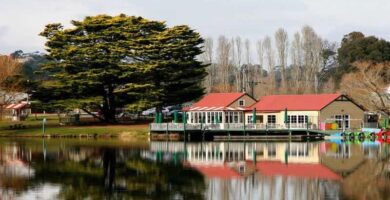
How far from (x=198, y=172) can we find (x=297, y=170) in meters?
5.43

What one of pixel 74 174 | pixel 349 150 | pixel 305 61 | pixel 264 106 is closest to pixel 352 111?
pixel 264 106

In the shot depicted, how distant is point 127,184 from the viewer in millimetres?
31734

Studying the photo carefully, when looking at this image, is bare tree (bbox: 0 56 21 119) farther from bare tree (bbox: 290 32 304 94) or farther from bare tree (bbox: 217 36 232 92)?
bare tree (bbox: 290 32 304 94)

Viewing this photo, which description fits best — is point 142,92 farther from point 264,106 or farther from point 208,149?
point 208,149

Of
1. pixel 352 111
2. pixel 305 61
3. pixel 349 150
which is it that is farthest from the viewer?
pixel 305 61

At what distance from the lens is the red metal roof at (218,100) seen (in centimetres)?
7156

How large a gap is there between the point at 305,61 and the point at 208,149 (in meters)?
49.1

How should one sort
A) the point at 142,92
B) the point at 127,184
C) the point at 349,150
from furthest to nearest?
the point at 142,92
the point at 349,150
the point at 127,184

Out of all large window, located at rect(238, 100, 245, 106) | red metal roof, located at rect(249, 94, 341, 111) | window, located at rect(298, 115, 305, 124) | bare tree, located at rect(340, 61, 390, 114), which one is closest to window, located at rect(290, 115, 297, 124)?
window, located at rect(298, 115, 305, 124)

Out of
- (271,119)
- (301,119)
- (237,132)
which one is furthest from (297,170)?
(271,119)

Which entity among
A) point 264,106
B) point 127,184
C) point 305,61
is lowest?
point 127,184

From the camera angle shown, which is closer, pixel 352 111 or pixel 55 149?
pixel 55 149

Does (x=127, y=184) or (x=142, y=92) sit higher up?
(x=142, y=92)

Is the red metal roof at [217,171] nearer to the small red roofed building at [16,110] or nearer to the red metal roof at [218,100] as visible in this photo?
the red metal roof at [218,100]
